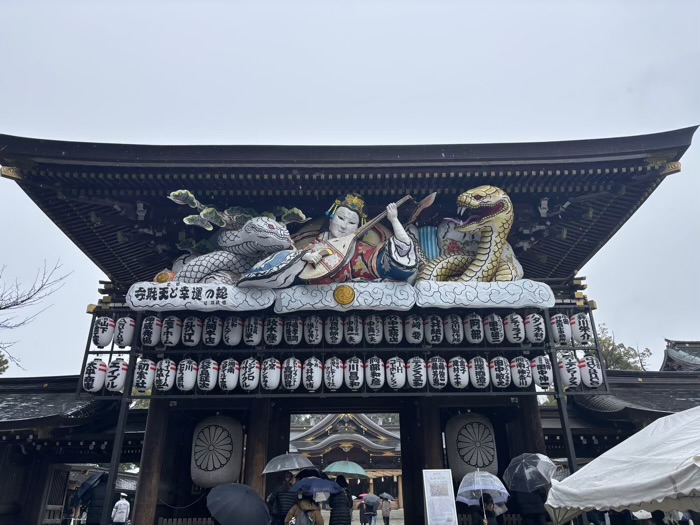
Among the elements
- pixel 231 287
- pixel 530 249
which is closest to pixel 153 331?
pixel 231 287

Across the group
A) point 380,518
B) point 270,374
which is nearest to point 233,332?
point 270,374

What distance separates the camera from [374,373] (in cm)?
945

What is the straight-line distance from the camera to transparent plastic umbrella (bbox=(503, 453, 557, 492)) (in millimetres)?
8477

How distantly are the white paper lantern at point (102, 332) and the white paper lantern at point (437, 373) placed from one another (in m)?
6.61

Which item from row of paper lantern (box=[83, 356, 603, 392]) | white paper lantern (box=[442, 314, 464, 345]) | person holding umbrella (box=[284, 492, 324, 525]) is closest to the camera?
person holding umbrella (box=[284, 492, 324, 525])

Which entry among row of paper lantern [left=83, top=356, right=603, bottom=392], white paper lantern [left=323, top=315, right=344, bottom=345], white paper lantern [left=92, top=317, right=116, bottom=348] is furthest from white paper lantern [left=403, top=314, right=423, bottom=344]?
white paper lantern [left=92, top=317, right=116, bottom=348]

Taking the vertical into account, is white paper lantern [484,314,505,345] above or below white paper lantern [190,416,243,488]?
above

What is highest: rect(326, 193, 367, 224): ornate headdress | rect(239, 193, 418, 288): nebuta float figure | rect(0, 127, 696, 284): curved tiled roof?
rect(0, 127, 696, 284): curved tiled roof

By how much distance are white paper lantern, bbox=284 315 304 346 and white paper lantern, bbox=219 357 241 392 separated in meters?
1.15

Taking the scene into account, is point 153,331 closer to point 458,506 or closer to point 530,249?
point 458,506

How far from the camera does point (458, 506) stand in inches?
440

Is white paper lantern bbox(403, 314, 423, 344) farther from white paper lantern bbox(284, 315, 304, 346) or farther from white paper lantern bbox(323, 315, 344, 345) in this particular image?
white paper lantern bbox(284, 315, 304, 346)

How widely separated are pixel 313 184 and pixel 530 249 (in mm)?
5606

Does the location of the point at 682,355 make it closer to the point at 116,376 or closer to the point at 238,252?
the point at 238,252
